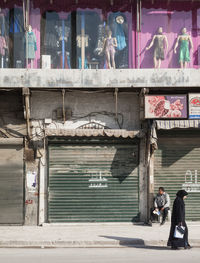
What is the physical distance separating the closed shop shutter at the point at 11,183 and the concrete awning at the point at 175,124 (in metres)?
4.25

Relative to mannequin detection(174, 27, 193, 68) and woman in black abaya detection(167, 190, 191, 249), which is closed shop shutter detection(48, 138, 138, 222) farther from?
woman in black abaya detection(167, 190, 191, 249)

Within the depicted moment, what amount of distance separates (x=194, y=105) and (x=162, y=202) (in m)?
3.07

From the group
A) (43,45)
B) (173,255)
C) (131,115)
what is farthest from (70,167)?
(173,255)

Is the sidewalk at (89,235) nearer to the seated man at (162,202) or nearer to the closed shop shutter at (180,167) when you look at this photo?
the seated man at (162,202)

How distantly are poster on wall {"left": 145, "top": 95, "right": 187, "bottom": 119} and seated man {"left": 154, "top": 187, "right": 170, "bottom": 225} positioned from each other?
2.20 meters

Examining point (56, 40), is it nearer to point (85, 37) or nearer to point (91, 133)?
point (85, 37)

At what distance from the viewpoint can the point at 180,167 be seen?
50.0 ft

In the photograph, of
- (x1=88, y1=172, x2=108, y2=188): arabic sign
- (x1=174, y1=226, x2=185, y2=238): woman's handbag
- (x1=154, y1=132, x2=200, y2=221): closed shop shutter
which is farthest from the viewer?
(x1=154, y1=132, x2=200, y2=221): closed shop shutter

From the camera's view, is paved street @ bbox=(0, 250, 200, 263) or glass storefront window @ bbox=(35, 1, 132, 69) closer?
paved street @ bbox=(0, 250, 200, 263)

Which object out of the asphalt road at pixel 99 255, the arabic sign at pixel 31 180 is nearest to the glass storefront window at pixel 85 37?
the arabic sign at pixel 31 180

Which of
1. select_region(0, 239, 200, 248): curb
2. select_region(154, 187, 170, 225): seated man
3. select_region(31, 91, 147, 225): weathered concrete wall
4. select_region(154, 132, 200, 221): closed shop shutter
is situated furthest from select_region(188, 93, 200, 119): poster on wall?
select_region(0, 239, 200, 248): curb

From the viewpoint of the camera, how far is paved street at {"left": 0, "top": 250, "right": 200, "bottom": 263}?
30.4 feet

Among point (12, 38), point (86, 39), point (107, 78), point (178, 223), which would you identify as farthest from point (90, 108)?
point (178, 223)

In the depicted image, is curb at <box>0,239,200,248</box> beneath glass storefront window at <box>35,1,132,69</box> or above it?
beneath
